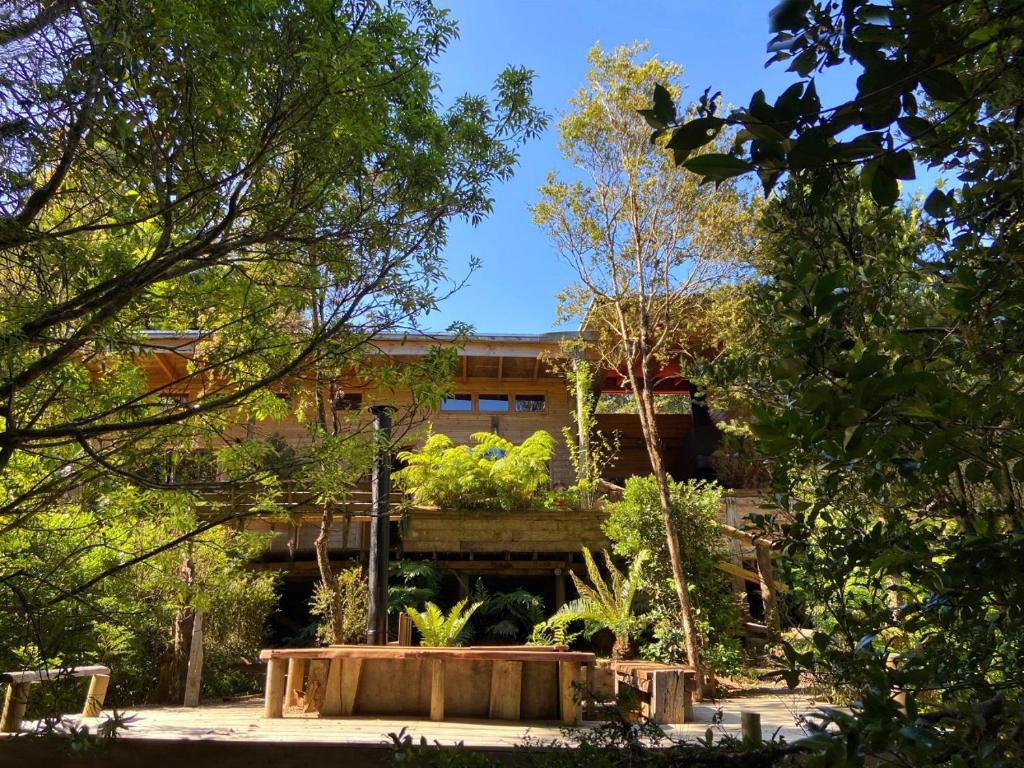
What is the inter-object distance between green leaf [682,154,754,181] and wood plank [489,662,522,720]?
6.98 m

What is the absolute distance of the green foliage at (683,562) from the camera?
10.2 meters

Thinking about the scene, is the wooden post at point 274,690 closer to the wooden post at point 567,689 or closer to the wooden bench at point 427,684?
the wooden bench at point 427,684

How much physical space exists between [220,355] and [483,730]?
13.3 feet

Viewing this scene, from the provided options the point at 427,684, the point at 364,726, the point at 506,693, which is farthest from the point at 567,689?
the point at 364,726

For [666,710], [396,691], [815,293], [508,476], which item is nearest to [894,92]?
[815,293]

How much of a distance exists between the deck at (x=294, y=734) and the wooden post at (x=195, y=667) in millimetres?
303

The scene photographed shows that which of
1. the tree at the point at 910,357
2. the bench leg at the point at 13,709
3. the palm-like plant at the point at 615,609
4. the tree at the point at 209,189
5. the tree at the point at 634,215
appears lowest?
the bench leg at the point at 13,709

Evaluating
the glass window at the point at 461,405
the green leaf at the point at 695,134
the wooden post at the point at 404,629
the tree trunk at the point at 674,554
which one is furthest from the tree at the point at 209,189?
the glass window at the point at 461,405

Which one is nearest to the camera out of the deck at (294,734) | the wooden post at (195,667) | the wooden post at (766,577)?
the deck at (294,734)

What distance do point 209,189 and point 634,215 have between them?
899cm

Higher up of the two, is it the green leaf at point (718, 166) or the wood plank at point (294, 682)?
the green leaf at point (718, 166)

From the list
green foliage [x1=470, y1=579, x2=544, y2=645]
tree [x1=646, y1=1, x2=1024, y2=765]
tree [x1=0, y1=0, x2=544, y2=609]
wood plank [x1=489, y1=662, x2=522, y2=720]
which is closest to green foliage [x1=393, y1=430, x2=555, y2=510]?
green foliage [x1=470, y1=579, x2=544, y2=645]

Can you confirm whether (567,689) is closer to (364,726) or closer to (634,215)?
(364,726)

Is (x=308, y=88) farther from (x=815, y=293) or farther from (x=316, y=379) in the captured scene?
(x=815, y=293)
